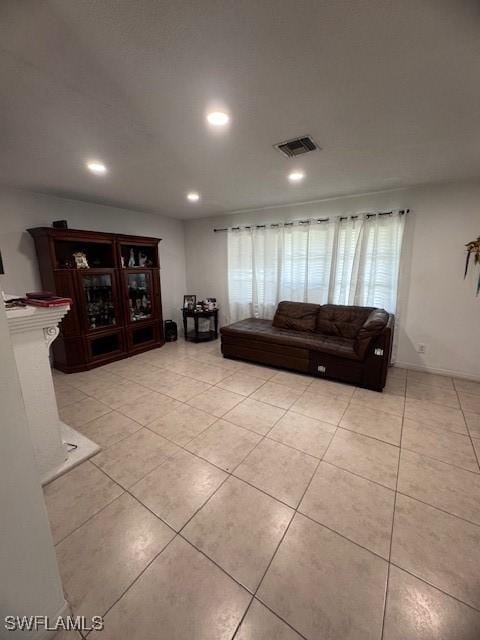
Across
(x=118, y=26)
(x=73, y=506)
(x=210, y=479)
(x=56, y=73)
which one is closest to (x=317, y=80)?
(x=118, y=26)

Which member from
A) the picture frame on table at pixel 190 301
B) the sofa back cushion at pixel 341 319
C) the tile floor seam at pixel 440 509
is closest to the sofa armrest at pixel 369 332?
the sofa back cushion at pixel 341 319

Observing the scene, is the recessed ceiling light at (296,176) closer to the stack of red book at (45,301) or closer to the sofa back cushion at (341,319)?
the sofa back cushion at (341,319)

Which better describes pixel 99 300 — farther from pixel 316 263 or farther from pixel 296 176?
pixel 316 263

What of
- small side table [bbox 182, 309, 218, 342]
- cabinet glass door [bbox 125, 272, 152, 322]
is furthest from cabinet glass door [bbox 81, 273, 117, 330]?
small side table [bbox 182, 309, 218, 342]

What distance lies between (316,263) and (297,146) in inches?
80.9

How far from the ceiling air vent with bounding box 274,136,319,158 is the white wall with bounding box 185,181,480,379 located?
5.79ft

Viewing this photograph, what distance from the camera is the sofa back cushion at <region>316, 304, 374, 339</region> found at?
135 inches

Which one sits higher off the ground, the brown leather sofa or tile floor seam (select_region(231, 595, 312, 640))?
the brown leather sofa

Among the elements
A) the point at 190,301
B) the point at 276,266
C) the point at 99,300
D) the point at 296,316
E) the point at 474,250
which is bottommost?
the point at 296,316

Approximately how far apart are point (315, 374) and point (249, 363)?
0.98m

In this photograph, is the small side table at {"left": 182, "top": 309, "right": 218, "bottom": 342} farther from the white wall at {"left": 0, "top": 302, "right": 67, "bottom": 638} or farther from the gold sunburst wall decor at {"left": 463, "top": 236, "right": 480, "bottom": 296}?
the white wall at {"left": 0, "top": 302, "right": 67, "bottom": 638}

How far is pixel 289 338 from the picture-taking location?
11.0ft

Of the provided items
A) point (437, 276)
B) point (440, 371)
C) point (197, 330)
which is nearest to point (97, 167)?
point (197, 330)

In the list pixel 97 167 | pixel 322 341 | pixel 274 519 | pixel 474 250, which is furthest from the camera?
pixel 322 341
